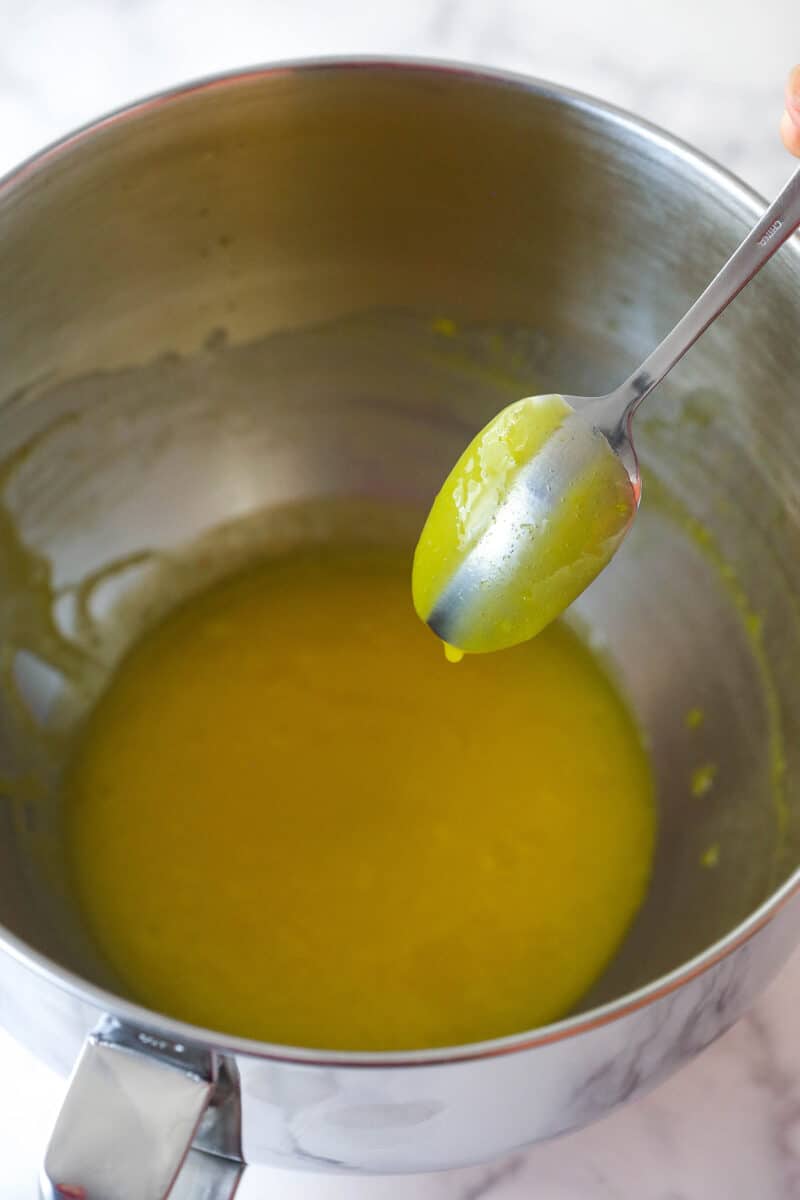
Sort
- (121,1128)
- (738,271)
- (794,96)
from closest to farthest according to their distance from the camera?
(121,1128) < (738,271) < (794,96)

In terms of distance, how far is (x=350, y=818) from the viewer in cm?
118

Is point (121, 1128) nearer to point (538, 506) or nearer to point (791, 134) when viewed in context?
point (538, 506)

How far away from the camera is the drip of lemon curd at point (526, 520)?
39.4 inches

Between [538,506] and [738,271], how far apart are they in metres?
0.23

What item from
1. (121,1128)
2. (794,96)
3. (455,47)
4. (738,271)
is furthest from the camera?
(455,47)

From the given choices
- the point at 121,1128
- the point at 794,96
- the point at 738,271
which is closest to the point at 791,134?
the point at 794,96

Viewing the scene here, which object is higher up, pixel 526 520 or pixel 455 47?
pixel 455 47

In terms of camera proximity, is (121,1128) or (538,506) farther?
(538,506)

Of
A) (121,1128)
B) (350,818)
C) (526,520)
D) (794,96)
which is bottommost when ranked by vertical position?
(121,1128)

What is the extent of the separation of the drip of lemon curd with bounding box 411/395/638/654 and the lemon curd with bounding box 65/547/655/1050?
0.71 ft

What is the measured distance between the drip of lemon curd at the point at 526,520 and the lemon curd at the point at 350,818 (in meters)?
0.22

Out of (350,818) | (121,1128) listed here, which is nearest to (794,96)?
(350,818)

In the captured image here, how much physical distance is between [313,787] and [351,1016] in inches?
9.1

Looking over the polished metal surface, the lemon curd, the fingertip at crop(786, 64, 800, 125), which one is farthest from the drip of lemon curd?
the polished metal surface
